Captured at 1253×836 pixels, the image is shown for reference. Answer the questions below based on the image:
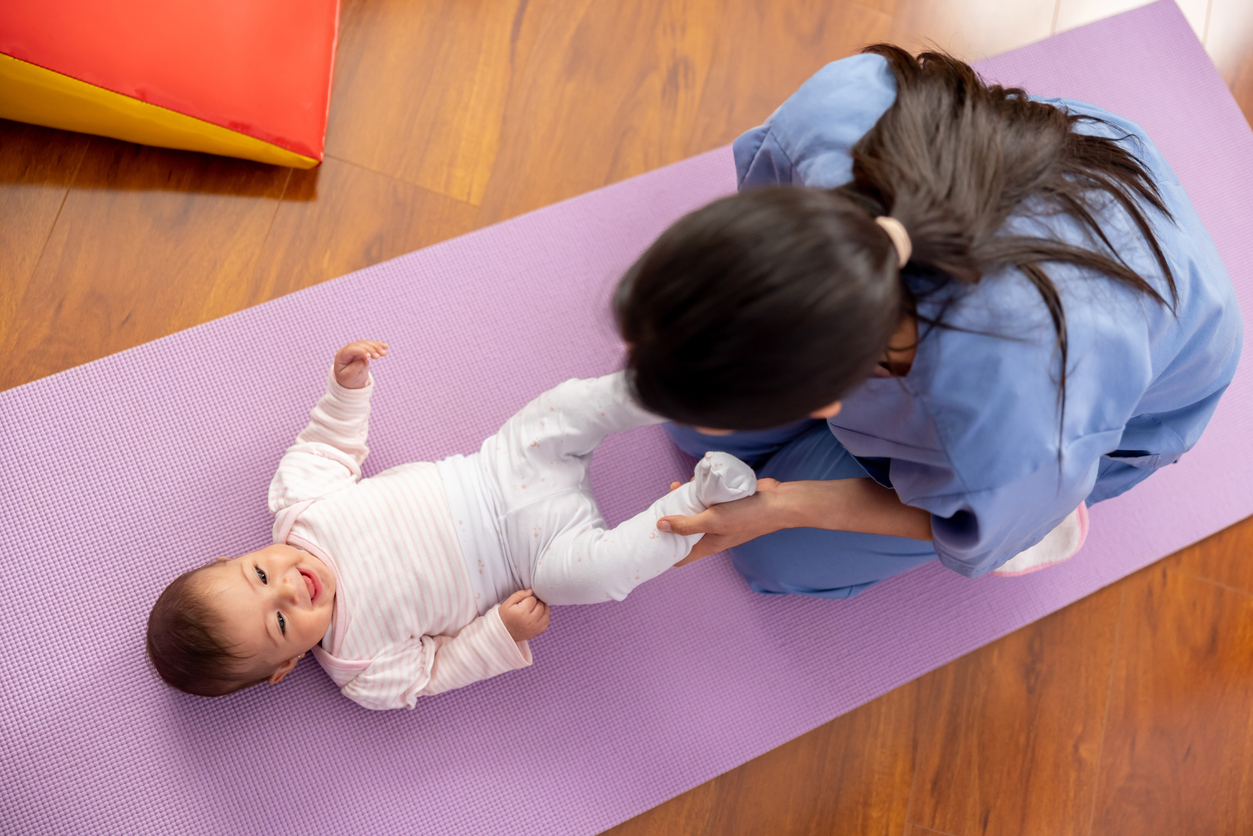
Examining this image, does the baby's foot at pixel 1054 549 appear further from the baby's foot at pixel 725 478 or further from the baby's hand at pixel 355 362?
the baby's hand at pixel 355 362

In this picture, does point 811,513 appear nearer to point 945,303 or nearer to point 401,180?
point 945,303

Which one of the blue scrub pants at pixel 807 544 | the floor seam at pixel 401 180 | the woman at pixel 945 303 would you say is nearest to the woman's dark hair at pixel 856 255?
the woman at pixel 945 303

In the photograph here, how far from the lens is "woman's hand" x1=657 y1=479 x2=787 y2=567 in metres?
0.84

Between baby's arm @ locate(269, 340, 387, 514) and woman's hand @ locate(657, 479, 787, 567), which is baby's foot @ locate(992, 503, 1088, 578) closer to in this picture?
woman's hand @ locate(657, 479, 787, 567)

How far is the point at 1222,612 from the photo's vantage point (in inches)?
43.6

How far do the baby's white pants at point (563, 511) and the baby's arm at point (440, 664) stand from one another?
5 cm

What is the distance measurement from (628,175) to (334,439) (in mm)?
572

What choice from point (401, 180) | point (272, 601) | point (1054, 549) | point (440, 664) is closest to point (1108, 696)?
point (1054, 549)

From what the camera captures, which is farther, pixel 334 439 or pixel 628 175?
pixel 628 175

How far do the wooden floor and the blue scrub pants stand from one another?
221 mm

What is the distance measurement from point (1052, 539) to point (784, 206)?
0.77m

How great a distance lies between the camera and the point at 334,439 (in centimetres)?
96

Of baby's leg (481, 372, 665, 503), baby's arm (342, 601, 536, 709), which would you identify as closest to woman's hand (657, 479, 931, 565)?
baby's leg (481, 372, 665, 503)

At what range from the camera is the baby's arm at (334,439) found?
3.05 ft
